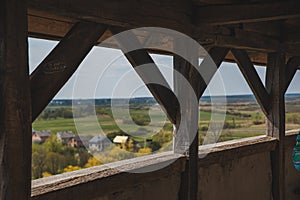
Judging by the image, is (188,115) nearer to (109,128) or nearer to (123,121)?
(123,121)

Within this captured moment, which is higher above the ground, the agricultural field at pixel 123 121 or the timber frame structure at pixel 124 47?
the timber frame structure at pixel 124 47

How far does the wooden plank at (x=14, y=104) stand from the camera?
164 cm

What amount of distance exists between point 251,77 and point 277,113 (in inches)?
23.6

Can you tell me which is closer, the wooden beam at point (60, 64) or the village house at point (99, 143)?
the wooden beam at point (60, 64)

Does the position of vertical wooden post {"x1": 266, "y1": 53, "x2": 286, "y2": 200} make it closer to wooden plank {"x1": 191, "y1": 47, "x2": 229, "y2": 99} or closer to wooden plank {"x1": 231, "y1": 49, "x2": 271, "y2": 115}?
wooden plank {"x1": 231, "y1": 49, "x2": 271, "y2": 115}

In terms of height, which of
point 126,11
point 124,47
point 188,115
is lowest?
point 188,115

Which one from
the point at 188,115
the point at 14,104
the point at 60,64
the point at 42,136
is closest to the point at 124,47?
the point at 60,64

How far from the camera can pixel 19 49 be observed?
169cm

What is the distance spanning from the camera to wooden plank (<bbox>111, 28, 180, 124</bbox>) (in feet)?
8.23

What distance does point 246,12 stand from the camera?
2686 mm

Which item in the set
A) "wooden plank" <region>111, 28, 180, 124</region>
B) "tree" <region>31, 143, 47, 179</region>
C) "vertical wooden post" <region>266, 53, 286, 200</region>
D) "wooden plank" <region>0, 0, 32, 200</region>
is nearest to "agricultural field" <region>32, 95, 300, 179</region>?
"tree" <region>31, 143, 47, 179</region>

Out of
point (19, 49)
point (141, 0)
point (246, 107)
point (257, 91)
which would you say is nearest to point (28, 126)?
point (19, 49)

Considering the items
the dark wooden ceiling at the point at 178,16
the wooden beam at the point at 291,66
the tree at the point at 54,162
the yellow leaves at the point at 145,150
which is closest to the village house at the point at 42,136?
the tree at the point at 54,162

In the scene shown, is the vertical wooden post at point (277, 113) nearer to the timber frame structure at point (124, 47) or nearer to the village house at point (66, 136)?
the timber frame structure at point (124, 47)
